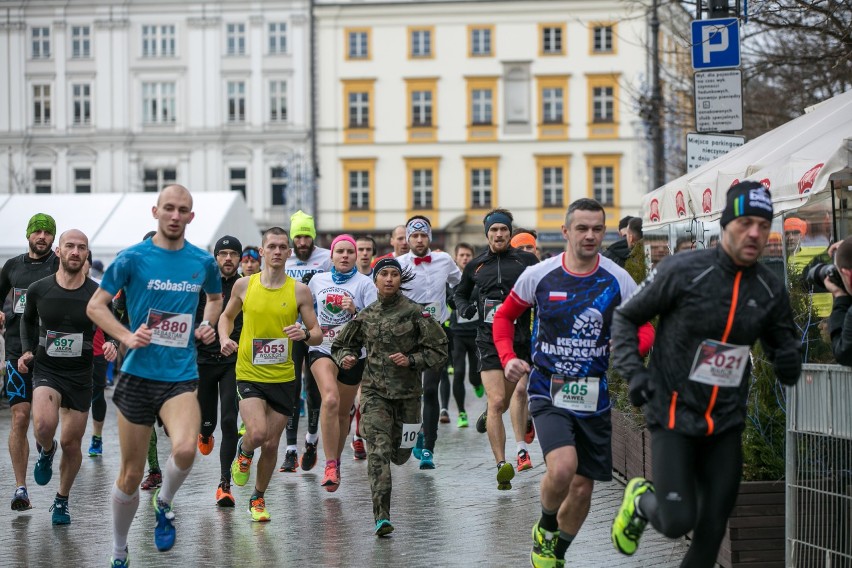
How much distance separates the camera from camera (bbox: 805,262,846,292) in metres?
7.12

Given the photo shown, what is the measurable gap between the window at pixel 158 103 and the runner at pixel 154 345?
203 ft

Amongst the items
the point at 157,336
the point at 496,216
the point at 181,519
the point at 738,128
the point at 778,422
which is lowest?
the point at 181,519

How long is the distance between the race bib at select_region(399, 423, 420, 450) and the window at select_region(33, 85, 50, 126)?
208ft

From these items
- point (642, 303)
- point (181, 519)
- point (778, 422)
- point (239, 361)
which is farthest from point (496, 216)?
point (642, 303)

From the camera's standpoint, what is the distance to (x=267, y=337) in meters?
9.69

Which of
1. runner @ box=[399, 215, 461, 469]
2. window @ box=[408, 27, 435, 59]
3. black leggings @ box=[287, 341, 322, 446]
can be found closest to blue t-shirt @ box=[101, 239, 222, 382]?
black leggings @ box=[287, 341, 322, 446]

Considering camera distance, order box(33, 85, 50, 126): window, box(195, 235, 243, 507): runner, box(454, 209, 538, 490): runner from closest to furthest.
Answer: box(195, 235, 243, 507): runner → box(454, 209, 538, 490): runner → box(33, 85, 50, 126): window

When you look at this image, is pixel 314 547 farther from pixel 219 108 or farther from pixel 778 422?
pixel 219 108

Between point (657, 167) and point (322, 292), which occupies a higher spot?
point (657, 167)

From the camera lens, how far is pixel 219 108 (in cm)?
6788

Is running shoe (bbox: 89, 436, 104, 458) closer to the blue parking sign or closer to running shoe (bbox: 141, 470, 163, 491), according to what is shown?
running shoe (bbox: 141, 470, 163, 491)

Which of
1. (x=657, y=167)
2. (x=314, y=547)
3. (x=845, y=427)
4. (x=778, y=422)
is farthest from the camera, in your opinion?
(x=657, y=167)

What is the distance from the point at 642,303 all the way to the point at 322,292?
219 inches

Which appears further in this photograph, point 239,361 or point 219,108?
point 219,108
